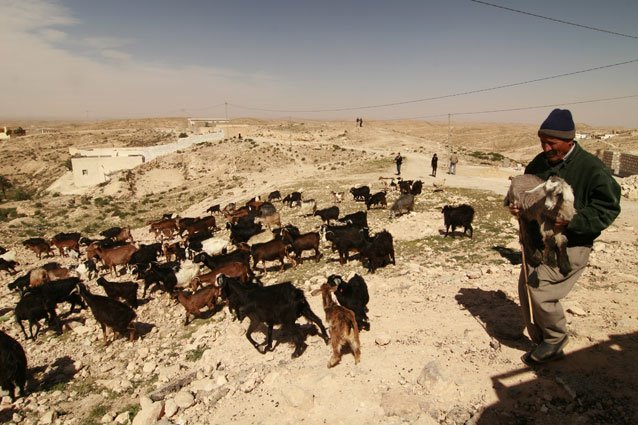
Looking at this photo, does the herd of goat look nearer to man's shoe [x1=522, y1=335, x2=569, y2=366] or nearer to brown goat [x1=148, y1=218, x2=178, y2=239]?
brown goat [x1=148, y1=218, x2=178, y2=239]

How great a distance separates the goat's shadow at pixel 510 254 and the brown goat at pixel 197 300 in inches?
279

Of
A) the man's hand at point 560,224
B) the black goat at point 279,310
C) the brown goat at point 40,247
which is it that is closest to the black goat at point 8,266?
the brown goat at point 40,247

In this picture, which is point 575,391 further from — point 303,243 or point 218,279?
point 303,243

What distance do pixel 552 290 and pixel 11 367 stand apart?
328 inches

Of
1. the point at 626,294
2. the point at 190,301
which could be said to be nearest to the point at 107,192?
the point at 190,301

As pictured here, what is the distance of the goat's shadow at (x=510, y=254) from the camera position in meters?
9.49

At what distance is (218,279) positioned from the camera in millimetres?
8336

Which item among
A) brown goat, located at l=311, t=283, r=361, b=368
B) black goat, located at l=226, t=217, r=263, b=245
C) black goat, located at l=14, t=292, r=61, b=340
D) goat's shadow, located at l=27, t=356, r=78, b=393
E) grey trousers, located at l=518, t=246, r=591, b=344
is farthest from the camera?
black goat, located at l=226, t=217, r=263, b=245

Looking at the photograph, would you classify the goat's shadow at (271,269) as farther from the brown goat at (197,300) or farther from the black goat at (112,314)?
the black goat at (112,314)

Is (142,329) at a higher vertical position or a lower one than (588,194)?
lower

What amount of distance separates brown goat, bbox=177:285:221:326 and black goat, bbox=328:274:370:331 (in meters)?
3.34

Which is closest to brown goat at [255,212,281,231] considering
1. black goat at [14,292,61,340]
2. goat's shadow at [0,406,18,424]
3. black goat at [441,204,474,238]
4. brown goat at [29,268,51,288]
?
black goat at [441,204,474,238]

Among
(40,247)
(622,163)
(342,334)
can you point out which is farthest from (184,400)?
(622,163)

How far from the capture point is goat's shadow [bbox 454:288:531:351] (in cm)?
550
